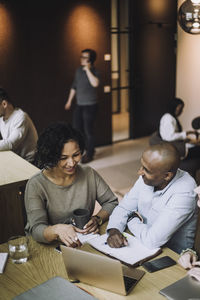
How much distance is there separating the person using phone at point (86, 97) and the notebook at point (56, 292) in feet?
13.3

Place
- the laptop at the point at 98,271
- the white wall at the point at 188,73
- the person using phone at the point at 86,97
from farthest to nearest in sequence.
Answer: the white wall at the point at 188,73 < the person using phone at the point at 86,97 < the laptop at the point at 98,271

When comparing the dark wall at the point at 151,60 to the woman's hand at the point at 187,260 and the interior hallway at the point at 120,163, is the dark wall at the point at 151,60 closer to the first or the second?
the interior hallway at the point at 120,163

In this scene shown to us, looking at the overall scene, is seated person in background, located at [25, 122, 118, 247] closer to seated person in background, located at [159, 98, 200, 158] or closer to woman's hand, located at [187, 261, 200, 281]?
woman's hand, located at [187, 261, 200, 281]

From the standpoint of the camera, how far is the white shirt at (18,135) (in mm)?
3406

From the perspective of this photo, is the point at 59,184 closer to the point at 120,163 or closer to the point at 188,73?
the point at 120,163

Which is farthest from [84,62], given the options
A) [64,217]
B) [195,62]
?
[64,217]

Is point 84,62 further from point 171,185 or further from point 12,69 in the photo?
point 171,185

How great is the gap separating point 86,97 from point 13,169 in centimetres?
273

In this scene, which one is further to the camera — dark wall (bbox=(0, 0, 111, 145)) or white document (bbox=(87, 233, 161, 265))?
dark wall (bbox=(0, 0, 111, 145))

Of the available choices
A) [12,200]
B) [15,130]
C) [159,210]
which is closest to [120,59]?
[15,130]

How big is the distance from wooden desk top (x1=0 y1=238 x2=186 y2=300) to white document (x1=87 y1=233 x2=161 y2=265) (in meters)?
0.05

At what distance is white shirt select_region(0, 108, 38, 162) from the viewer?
3.41 metres

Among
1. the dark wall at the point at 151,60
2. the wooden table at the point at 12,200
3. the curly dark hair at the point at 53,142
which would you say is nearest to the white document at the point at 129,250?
the curly dark hair at the point at 53,142

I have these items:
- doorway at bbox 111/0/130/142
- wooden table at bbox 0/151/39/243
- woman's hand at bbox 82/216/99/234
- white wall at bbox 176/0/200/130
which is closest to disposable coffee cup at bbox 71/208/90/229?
woman's hand at bbox 82/216/99/234
